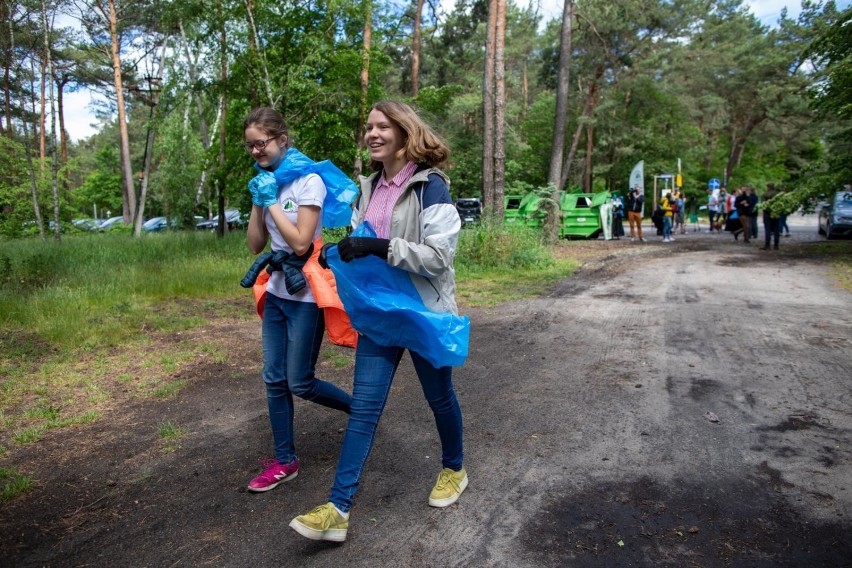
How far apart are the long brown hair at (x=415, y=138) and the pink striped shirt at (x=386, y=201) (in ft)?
0.25

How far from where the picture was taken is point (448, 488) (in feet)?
10.1

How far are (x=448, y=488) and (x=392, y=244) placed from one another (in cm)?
134

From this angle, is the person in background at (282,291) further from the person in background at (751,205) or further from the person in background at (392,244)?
the person in background at (751,205)

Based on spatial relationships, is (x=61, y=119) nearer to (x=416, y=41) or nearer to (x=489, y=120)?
(x=416, y=41)

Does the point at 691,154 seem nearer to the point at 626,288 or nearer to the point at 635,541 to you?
the point at 626,288

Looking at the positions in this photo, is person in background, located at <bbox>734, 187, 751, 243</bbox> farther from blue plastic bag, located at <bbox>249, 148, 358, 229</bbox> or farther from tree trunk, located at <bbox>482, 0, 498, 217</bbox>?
blue plastic bag, located at <bbox>249, 148, 358, 229</bbox>

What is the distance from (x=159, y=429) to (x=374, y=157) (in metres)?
2.60

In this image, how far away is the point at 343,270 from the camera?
2.68 meters

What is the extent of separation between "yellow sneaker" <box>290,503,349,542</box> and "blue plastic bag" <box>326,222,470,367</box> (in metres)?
0.76

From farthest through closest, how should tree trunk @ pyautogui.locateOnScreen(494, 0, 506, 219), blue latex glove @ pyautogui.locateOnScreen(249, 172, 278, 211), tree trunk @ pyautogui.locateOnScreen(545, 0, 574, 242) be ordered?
tree trunk @ pyautogui.locateOnScreen(545, 0, 574, 242)
tree trunk @ pyautogui.locateOnScreen(494, 0, 506, 219)
blue latex glove @ pyautogui.locateOnScreen(249, 172, 278, 211)

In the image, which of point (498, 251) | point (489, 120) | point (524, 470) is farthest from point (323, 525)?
point (489, 120)

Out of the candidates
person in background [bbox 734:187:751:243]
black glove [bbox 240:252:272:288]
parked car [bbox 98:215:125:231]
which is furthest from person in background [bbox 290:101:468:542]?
parked car [bbox 98:215:125:231]

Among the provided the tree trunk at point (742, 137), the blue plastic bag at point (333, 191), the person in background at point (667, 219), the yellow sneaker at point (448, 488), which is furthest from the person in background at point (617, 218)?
the tree trunk at point (742, 137)

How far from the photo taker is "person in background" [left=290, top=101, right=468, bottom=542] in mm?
2582
